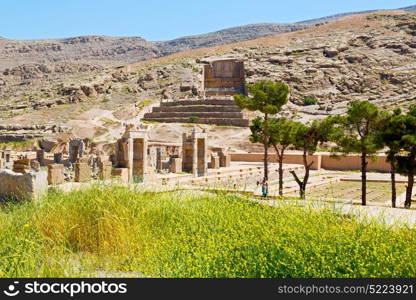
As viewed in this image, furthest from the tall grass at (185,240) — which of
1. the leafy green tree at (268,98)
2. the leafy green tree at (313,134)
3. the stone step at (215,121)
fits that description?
the stone step at (215,121)

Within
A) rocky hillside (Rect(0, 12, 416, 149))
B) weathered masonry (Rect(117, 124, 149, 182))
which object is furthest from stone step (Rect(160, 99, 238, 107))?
weathered masonry (Rect(117, 124, 149, 182))

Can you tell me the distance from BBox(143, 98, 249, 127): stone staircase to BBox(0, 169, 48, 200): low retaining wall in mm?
36551

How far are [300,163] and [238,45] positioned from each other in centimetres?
5018

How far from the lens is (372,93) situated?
56.0 m

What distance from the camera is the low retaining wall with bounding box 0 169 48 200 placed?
10422 millimetres

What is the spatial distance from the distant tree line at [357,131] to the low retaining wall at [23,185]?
25.8 ft

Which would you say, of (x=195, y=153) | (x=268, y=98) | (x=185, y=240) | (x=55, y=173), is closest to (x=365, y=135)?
(x=268, y=98)

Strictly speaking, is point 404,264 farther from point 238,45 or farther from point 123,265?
point 238,45

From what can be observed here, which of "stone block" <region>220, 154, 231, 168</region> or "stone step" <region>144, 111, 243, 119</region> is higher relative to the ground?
"stone step" <region>144, 111, 243, 119</region>

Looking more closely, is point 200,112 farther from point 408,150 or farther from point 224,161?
point 408,150

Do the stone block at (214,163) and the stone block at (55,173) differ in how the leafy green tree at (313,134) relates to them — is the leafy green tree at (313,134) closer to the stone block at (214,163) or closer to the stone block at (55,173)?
the stone block at (214,163)

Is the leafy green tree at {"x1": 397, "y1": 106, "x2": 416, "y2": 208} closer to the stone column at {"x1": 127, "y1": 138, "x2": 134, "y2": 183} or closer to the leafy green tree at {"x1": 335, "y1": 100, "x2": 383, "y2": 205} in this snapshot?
the leafy green tree at {"x1": 335, "y1": 100, "x2": 383, "y2": 205}

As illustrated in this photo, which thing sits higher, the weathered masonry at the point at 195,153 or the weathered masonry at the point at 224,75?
the weathered masonry at the point at 224,75

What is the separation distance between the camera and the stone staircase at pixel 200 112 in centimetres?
4856
